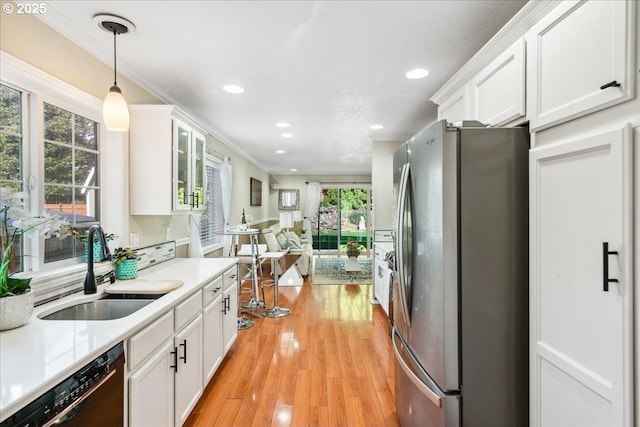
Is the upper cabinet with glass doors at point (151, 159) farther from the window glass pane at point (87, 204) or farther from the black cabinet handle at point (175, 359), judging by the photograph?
the black cabinet handle at point (175, 359)

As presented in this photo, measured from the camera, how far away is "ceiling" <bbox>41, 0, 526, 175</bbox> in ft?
5.53

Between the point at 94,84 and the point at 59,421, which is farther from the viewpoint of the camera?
the point at 94,84

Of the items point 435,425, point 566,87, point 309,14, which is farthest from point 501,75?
point 435,425

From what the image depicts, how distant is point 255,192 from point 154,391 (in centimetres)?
577

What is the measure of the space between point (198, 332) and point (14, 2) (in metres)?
2.01

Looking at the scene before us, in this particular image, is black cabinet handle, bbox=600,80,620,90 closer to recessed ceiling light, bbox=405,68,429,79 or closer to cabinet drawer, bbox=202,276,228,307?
recessed ceiling light, bbox=405,68,429,79

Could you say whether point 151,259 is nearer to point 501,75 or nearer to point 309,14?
point 309,14

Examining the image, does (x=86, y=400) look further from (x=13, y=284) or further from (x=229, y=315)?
(x=229, y=315)

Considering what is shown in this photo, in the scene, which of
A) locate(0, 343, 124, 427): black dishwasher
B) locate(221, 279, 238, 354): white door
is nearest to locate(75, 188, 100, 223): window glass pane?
locate(221, 279, 238, 354): white door

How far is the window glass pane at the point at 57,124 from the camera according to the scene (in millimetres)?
1834

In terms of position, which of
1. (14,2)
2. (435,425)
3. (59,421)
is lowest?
(435,425)

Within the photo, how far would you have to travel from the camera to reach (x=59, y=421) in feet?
3.22

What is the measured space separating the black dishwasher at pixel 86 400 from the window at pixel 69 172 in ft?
3.33

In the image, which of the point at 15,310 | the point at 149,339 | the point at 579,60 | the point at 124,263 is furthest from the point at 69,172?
the point at 579,60
